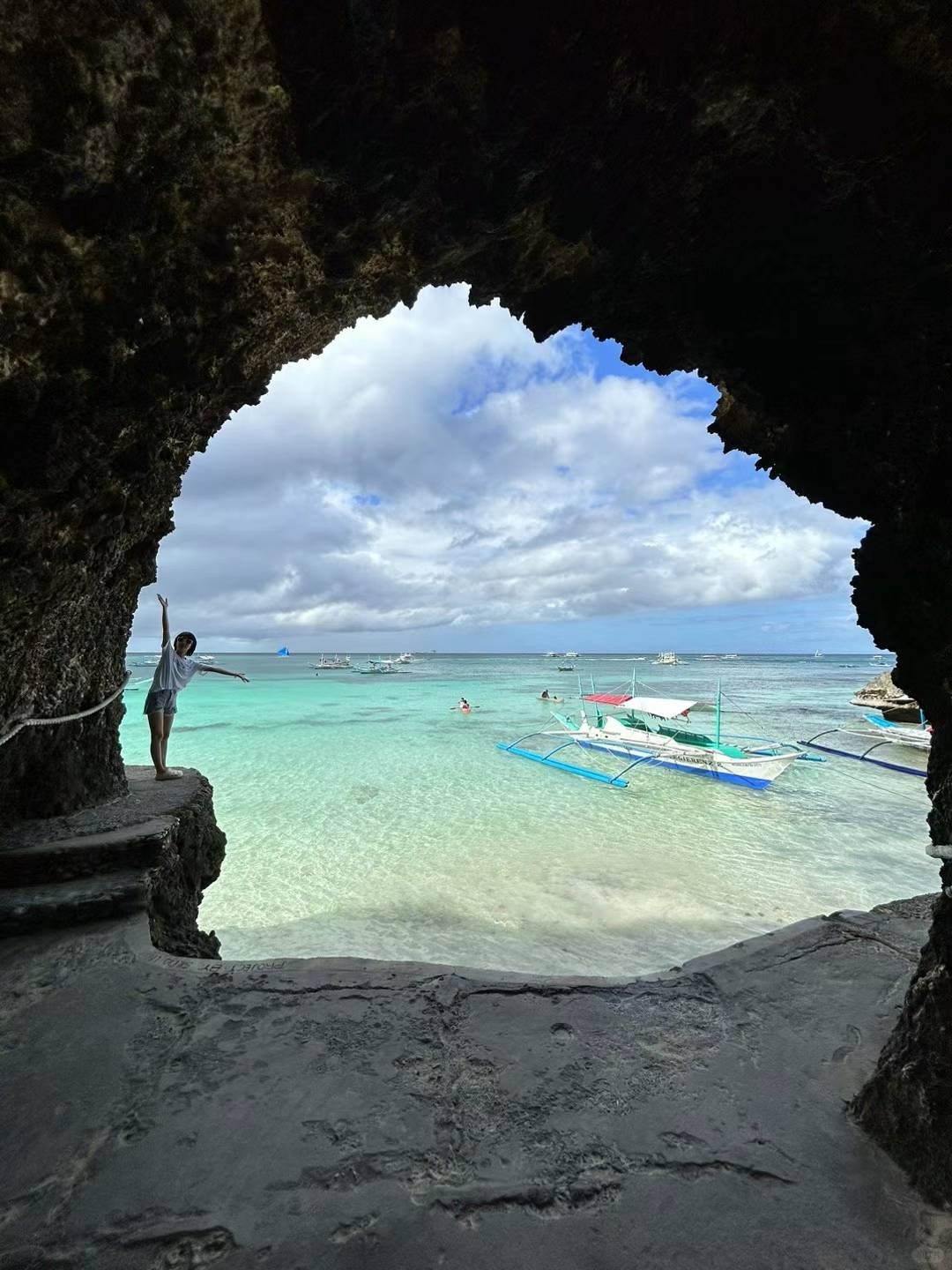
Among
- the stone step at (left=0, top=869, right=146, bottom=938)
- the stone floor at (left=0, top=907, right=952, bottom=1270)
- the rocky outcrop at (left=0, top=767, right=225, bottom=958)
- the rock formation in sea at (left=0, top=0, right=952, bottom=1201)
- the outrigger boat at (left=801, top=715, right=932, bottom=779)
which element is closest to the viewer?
the stone floor at (left=0, top=907, right=952, bottom=1270)

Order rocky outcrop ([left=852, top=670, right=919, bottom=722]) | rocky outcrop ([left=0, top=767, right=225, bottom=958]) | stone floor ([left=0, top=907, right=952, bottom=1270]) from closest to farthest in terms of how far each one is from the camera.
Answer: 1. stone floor ([left=0, top=907, right=952, bottom=1270])
2. rocky outcrop ([left=0, top=767, right=225, bottom=958])
3. rocky outcrop ([left=852, top=670, right=919, bottom=722])

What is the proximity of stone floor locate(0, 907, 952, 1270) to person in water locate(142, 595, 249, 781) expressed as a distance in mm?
2947

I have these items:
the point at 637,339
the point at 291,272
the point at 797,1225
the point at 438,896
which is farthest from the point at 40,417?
the point at 438,896

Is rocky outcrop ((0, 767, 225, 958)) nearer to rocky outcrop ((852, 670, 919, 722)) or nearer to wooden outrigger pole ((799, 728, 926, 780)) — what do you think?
wooden outrigger pole ((799, 728, 926, 780))

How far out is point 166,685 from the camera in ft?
20.6

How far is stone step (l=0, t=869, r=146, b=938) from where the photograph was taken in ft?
11.8

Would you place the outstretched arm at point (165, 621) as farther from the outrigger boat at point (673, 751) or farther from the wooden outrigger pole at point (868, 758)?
the wooden outrigger pole at point (868, 758)

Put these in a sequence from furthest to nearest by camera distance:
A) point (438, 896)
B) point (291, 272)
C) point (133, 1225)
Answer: point (438, 896)
point (291, 272)
point (133, 1225)

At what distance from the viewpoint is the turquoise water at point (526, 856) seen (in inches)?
298

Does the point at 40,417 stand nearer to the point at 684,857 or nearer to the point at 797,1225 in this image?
the point at 797,1225

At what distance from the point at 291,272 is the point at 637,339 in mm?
2121

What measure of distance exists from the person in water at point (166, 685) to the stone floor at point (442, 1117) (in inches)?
116

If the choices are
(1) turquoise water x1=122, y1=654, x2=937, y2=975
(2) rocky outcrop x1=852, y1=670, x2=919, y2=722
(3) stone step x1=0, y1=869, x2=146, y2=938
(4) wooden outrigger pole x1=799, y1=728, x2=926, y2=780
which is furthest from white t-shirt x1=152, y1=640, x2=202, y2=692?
(2) rocky outcrop x1=852, y1=670, x2=919, y2=722

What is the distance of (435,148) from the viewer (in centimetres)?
252
